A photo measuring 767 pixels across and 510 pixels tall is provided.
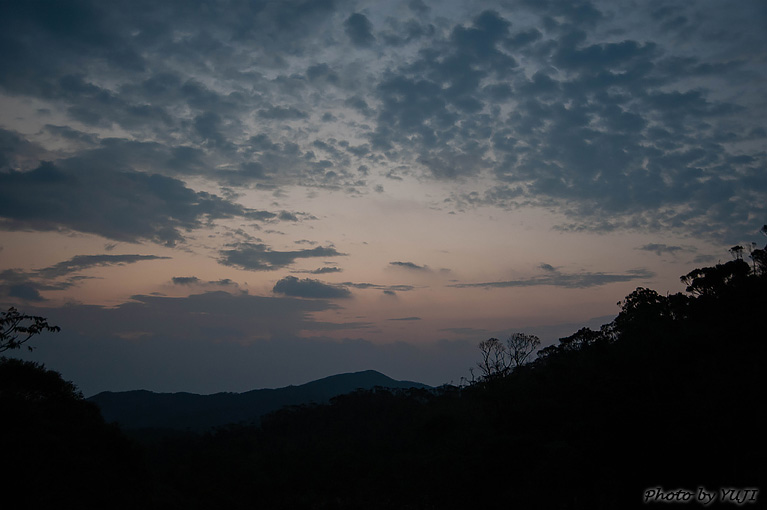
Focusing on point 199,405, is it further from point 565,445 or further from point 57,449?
point 565,445

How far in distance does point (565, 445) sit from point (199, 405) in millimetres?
129108

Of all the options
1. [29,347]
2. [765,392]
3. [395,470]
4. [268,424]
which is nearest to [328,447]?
[395,470]

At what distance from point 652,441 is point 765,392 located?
488 centimetres

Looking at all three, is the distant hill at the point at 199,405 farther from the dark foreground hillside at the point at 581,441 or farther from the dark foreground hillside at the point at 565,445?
the dark foreground hillside at the point at 565,445

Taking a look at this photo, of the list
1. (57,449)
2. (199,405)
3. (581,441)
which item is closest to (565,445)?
(581,441)

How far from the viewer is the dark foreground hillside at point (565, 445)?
19391mm

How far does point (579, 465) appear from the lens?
2225cm

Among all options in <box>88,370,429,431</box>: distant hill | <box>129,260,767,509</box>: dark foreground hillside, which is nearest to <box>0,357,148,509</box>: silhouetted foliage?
<box>129,260,767,509</box>: dark foreground hillside

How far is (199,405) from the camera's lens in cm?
13275

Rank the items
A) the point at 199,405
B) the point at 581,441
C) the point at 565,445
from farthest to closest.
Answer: the point at 199,405 < the point at 581,441 < the point at 565,445

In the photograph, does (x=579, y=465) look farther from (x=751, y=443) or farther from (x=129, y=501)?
(x=129, y=501)

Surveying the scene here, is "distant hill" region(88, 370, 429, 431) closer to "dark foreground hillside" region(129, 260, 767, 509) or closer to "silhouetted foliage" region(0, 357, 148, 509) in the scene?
"dark foreground hillside" region(129, 260, 767, 509)

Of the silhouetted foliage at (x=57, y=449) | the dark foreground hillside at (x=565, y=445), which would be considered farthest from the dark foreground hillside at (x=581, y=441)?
the silhouetted foliage at (x=57, y=449)

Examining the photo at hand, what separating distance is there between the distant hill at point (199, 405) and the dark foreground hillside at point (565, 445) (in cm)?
6591
